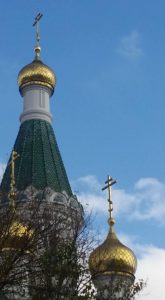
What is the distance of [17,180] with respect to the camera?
19.3 meters

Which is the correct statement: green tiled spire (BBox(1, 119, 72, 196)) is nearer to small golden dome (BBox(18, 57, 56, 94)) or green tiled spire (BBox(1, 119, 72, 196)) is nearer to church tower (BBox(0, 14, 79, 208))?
church tower (BBox(0, 14, 79, 208))

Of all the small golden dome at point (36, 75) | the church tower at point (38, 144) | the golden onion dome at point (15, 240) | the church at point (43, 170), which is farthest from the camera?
the small golden dome at point (36, 75)

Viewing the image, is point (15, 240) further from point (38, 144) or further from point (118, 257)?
point (38, 144)

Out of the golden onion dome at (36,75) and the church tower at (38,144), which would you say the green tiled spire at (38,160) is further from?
the golden onion dome at (36,75)

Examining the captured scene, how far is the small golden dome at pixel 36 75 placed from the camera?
71.8 ft

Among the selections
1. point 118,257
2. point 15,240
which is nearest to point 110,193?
point 118,257

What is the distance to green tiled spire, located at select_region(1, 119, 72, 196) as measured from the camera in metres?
19.4

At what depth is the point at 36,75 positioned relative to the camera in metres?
21.9

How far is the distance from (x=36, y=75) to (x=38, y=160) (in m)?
3.12

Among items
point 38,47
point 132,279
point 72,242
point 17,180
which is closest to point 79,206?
point 17,180

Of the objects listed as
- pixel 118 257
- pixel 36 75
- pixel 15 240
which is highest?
pixel 36 75

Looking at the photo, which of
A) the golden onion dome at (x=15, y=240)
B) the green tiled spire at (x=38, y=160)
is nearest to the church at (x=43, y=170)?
the green tiled spire at (x=38, y=160)

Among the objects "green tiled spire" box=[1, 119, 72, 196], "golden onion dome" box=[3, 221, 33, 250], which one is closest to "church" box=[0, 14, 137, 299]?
"green tiled spire" box=[1, 119, 72, 196]

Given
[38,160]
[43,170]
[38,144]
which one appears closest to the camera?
[43,170]
